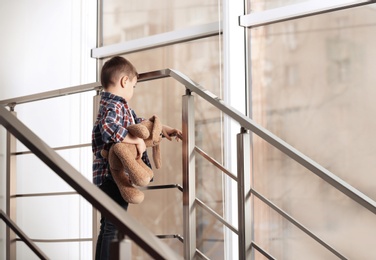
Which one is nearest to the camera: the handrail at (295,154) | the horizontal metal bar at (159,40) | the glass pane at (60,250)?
the handrail at (295,154)

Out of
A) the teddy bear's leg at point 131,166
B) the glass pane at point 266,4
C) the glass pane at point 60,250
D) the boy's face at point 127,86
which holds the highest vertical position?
the glass pane at point 266,4

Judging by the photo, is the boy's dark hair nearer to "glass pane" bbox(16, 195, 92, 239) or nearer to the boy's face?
the boy's face

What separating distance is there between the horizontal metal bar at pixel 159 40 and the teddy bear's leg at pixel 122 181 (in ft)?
4.61

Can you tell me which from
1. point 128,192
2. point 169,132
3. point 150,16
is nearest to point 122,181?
point 128,192

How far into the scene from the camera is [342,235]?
9.75 ft

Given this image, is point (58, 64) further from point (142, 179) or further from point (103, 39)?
point (142, 179)

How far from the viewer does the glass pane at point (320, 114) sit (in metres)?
2.94

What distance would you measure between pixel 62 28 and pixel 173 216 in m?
1.42

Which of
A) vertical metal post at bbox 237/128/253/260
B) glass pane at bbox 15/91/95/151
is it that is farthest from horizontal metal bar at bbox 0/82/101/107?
vertical metal post at bbox 237/128/253/260

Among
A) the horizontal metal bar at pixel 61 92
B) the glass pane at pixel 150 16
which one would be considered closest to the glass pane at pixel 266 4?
the glass pane at pixel 150 16

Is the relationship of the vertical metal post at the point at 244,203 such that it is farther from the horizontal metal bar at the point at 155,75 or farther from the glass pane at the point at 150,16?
the glass pane at the point at 150,16

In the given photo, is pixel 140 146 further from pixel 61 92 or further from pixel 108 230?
pixel 61 92

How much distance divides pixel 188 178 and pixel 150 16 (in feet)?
6.25

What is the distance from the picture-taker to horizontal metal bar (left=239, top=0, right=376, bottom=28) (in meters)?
2.99
